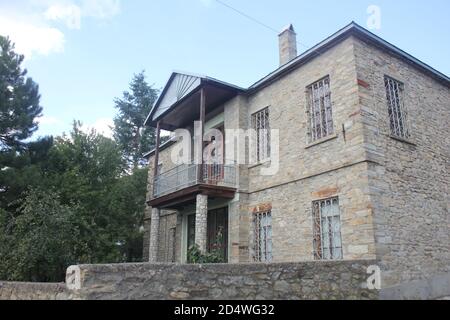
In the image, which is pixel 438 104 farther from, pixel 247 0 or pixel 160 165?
pixel 160 165

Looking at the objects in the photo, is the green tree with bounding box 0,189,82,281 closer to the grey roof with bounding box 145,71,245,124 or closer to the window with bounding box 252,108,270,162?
the grey roof with bounding box 145,71,245,124

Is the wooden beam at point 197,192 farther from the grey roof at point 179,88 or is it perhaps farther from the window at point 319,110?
the grey roof at point 179,88

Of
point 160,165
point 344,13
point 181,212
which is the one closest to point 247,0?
point 344,13

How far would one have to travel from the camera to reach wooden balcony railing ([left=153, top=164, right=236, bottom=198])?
463 inches

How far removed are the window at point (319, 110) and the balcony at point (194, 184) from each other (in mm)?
3116

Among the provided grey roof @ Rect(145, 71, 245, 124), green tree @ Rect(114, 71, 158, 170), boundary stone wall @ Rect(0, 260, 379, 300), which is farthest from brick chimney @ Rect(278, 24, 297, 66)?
green tree @ Rect(114, 71, 158, 170)

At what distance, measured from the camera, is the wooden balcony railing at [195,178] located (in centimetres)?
1177

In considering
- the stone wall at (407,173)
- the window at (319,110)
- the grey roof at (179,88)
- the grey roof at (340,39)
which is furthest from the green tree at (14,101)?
the stone wall at (407,173)

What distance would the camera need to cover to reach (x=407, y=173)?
9078 mm

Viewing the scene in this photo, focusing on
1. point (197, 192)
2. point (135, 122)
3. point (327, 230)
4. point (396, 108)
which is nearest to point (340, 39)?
point (396, 108)

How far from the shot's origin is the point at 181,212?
48.6 feet

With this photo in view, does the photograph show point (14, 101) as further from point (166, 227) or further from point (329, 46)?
point (329, 46)

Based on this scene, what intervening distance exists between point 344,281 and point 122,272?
3.84m

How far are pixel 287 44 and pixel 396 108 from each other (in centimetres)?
465
